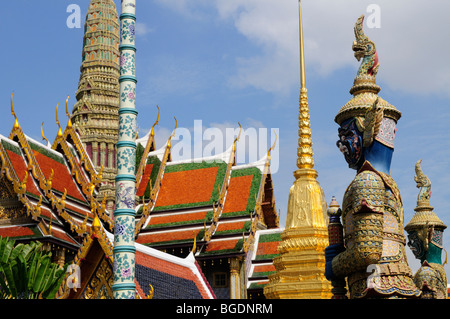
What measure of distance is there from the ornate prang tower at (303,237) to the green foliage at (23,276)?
6.36 metres

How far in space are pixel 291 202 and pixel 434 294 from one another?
12288 millimetres

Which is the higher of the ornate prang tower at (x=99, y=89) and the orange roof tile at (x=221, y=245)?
the ornate prang tower at (x=99, y=89)

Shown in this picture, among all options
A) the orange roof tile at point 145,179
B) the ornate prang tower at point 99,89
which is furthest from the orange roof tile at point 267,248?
the ornate prang tower at point 99,89

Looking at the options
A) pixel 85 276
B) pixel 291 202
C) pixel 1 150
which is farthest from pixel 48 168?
pixel 85 276

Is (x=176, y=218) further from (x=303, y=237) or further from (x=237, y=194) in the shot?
(x=303, y=237)

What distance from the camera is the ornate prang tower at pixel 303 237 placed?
70.2 feet

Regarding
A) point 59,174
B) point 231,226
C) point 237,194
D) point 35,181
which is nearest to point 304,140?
point 231,226

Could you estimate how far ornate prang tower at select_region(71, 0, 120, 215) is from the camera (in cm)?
3700

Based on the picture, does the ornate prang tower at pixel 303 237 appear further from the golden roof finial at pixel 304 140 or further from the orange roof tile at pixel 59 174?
the orange roof tile at pixel 59 174

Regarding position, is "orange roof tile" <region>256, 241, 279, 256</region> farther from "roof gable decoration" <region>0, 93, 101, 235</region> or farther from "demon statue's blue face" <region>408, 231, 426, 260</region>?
"demon statue's blue face" <region>408, 231, 426, 260</region>

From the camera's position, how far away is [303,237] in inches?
872

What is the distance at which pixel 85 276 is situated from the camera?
41.5ft

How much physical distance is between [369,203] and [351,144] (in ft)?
3.11
